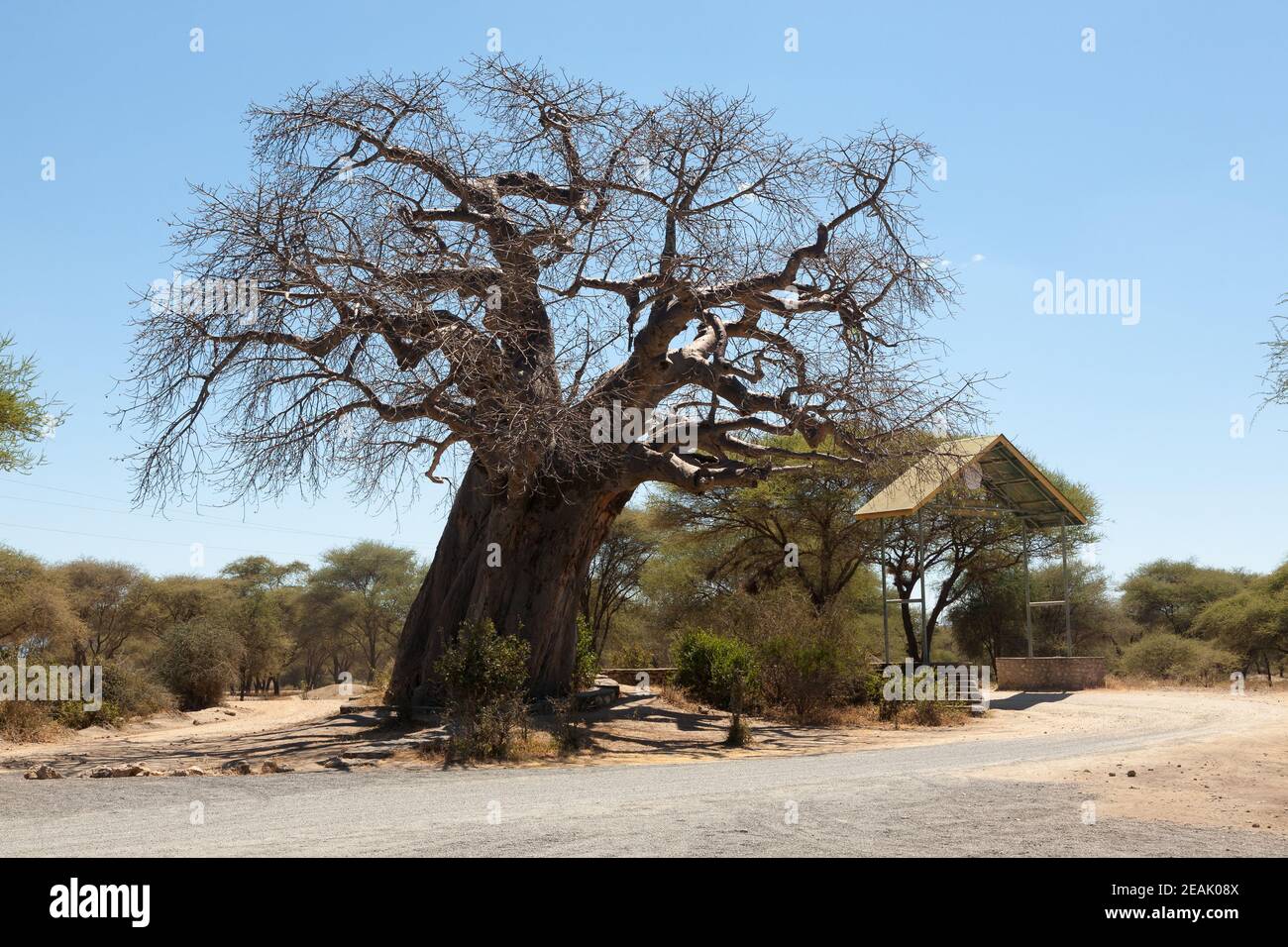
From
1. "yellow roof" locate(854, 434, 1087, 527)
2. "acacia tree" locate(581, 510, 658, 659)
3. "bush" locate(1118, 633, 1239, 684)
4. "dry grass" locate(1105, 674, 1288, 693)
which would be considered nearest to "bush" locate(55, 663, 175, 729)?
"yellow roof" locate(854, 434, 1087, 527)

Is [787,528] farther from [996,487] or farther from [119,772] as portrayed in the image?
[119,772]

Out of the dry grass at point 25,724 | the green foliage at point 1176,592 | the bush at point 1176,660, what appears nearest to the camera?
the dry grass at point 25,724

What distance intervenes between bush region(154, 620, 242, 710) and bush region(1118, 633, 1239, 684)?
83.9ft

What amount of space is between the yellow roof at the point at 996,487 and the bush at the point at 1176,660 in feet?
26.7

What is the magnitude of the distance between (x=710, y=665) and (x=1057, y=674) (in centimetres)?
940

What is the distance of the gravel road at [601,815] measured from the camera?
23.2ft

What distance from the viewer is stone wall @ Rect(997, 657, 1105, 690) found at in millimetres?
25016

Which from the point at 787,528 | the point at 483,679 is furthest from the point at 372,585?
the point at 483,679

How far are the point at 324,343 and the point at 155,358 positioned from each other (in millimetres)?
2575

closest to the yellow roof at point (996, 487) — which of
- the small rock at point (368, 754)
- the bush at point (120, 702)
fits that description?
the small rock at point (368, 754)

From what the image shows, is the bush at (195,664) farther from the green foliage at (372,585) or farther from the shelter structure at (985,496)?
the green foliage at (372,585)

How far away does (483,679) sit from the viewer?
1425 centimetres

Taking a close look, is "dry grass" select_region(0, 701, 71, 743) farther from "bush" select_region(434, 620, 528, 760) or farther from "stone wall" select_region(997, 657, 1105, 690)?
"stone wall" select_region(997, 657, 1105, 690)
